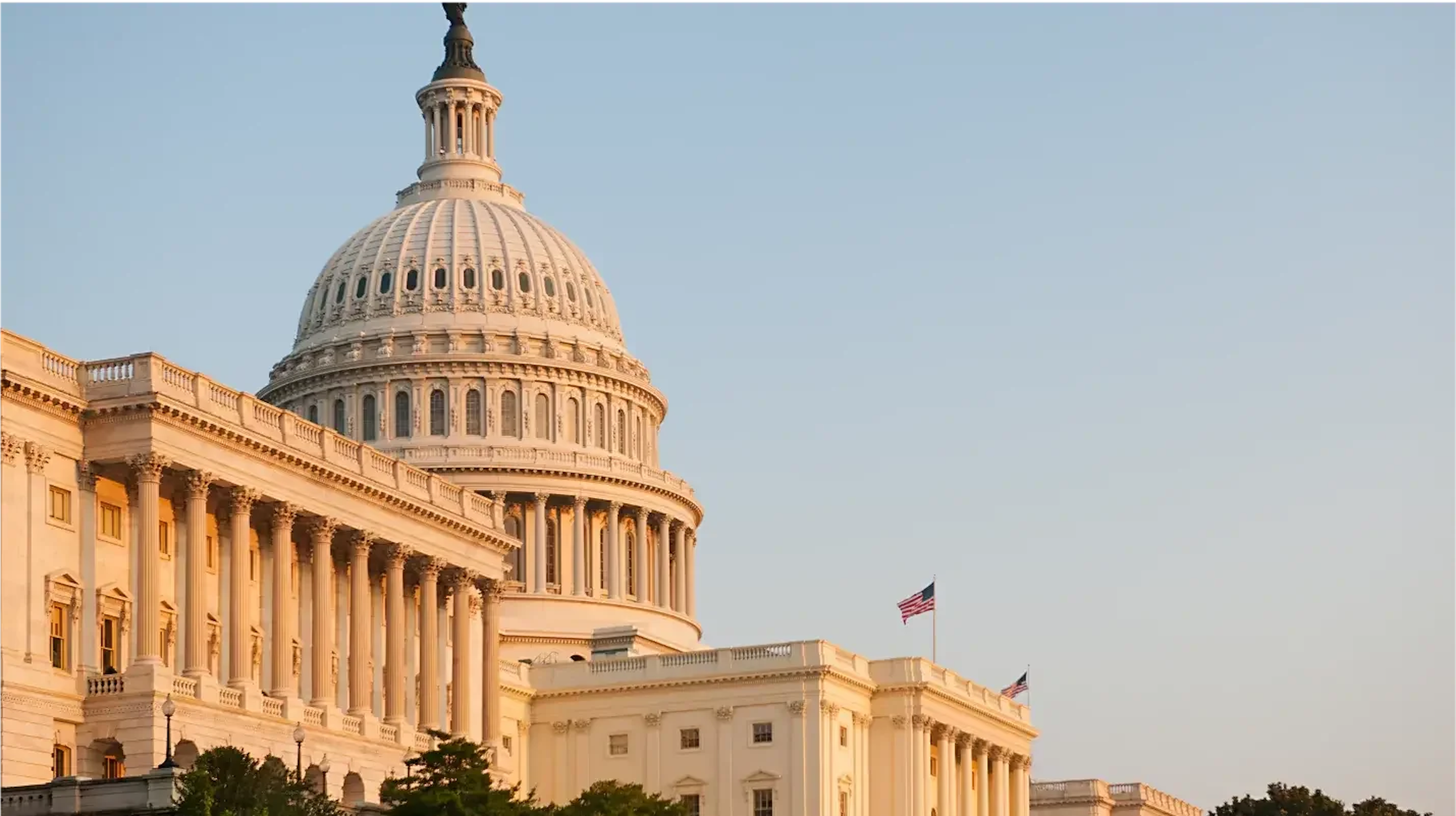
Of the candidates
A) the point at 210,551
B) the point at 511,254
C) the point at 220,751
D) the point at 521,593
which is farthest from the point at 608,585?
the point at 220,751

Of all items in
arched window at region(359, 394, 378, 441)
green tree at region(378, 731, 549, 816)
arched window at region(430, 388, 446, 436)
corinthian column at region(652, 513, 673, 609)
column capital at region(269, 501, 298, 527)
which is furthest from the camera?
corinthian column at region(652, 513, 673, 609)

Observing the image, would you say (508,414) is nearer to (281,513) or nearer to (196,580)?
(281,513)

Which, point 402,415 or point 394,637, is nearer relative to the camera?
point 394,637

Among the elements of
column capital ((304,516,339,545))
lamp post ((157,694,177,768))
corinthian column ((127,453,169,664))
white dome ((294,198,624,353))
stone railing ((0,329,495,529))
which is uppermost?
white dome ((294,198,624,353))

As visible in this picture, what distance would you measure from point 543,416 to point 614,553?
31.0 feet

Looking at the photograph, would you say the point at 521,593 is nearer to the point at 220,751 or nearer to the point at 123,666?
the point at 123,666

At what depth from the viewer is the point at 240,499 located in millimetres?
108688

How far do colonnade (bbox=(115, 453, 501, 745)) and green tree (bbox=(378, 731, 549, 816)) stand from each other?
971cm

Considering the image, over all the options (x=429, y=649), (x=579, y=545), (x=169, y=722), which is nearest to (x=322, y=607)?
(x=429, y=649)

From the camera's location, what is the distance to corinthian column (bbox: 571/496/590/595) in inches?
6875

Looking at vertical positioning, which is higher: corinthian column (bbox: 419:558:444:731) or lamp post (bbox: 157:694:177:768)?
corinthian column (bbox: 419:558:444:731)

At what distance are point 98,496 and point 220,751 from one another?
18.0 m

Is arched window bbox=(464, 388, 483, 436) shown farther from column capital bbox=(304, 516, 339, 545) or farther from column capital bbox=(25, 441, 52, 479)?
column capital bbox=(25, 441, 52, 479)

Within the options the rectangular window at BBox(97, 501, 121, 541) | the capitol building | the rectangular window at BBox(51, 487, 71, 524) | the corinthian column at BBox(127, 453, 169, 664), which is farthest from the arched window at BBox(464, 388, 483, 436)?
the rectangular window at BBox(51, 487, 71, 524)
